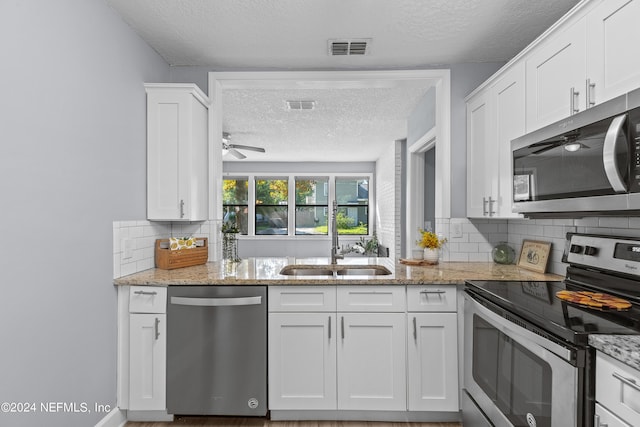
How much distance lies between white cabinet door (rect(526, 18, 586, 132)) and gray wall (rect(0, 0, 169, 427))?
2329 mm

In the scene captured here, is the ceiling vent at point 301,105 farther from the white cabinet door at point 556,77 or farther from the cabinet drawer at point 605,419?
the cabinet drawer at point 605,419

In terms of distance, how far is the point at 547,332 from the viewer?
1309mm

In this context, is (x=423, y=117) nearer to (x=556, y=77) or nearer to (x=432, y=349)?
(x=556, y=77)

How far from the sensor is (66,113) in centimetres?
174

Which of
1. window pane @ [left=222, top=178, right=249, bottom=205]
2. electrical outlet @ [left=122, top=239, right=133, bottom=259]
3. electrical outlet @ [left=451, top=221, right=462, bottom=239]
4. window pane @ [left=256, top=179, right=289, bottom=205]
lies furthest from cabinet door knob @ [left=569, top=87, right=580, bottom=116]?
window pane @ [left=222, top=178, right=249, bottom=205]

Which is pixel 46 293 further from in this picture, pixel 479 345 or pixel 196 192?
pixel 479 345

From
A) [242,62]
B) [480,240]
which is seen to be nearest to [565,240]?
[480,240]

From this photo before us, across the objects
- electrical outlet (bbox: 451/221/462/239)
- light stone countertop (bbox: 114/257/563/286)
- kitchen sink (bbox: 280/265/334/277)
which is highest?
electrical outlet (bbox: 451/221/462/239)

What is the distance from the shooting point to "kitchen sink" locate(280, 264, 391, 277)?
2.69 metres

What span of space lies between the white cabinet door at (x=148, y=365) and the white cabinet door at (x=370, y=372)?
1.03 meters

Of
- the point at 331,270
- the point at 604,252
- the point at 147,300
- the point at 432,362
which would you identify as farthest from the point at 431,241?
the point at 147,300

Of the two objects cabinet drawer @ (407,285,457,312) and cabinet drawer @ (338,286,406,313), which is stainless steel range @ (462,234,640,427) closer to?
cabinet drawer @ (407,285,457,312)

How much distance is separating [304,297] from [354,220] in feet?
19.7

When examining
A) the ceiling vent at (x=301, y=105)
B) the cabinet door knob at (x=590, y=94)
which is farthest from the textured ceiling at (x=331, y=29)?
the ceiling vent at (x=301, y=105)
